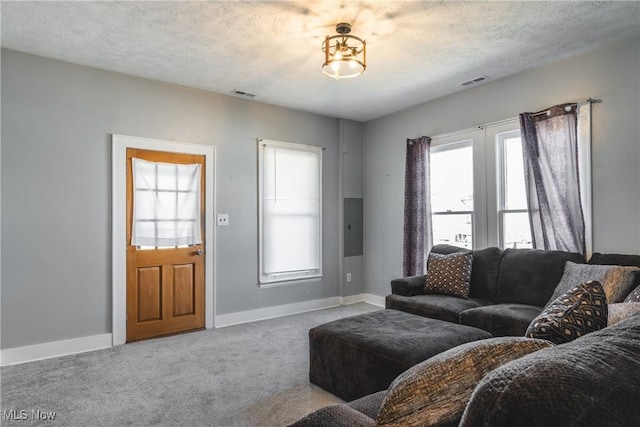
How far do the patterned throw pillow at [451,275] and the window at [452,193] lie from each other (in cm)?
67

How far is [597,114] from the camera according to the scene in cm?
329

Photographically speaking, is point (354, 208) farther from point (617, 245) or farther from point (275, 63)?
point (617, 245)

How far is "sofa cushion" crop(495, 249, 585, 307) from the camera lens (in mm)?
3193

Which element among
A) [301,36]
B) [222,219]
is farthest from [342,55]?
[222,219]

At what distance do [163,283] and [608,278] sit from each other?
3.94 metres

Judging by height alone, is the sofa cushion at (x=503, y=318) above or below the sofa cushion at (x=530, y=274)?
below

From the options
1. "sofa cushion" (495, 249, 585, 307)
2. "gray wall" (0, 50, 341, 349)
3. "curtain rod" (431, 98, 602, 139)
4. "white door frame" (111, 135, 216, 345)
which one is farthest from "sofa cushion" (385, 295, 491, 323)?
"white door frame" (111, 135, 216, 345)

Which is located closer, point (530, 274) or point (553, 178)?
point (530, 274)

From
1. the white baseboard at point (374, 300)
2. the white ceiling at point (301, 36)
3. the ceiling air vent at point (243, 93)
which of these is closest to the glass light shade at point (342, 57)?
the white ceiling at point (301, 36)

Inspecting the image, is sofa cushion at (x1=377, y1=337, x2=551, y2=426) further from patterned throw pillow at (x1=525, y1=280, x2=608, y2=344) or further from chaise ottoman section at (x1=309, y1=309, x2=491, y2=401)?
chaise ottoman section at (x1=309, y1=309, x2=491, y2=401)

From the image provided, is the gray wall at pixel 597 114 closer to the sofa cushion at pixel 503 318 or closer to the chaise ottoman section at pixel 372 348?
the sofa cushion at pixel 503 318

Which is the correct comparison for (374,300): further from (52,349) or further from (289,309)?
(52,349)

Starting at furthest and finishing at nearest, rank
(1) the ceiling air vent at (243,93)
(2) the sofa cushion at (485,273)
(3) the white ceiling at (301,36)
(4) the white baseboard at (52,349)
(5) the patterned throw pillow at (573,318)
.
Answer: (1) the ceiling air vent at (243,93) < (2) the sofa cushion at (485,273) < (4) the white baseboard at (52,349) < (3) the white ceiling at (301,36) < (5) the patterned throw pillow at (573,318)

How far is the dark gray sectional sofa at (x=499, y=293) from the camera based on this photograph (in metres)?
2.95
